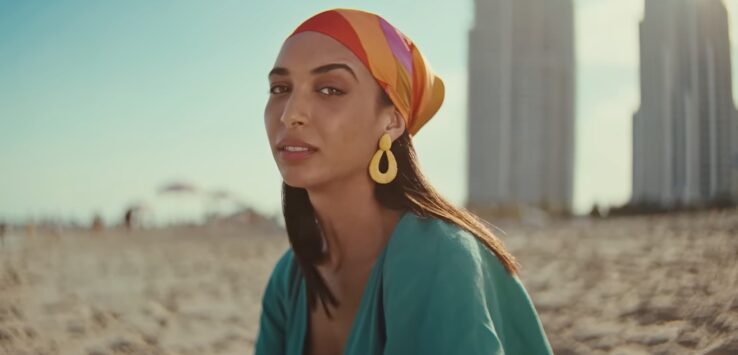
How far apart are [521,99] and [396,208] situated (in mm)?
53002

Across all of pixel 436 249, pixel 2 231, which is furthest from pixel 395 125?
pixel 2 231

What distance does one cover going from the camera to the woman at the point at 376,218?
1438 millimetres

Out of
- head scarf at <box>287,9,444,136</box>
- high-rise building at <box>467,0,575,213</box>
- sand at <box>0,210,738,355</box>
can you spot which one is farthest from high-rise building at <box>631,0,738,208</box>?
high-rise building at <box>467,0,575,213</box>

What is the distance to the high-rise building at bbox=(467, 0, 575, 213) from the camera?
51.6 metres

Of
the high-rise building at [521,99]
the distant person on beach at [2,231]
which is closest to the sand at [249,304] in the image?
the distant person on beach at [2,231]

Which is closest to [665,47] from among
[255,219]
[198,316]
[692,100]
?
[692,100]

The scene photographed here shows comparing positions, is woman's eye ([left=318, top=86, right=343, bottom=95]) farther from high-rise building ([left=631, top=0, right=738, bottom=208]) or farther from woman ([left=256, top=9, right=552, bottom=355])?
high-rise building ([left=631, top=0, right=738, bottom=208])

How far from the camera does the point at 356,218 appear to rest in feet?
5.96

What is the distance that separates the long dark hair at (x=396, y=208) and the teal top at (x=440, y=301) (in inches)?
1.9

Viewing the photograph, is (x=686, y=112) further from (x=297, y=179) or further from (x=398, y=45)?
(x=297, y=179)

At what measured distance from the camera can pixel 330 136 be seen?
5.39 ft

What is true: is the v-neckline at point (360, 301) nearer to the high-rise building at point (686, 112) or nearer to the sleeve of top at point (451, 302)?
the sleeve of top at point (451, 302)

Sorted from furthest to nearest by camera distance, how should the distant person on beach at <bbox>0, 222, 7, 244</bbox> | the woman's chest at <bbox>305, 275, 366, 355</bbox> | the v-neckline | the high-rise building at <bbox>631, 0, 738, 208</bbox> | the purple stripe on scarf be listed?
the high-rise building at <bbox>631, 0, 738, 208</bbox> → the distant person on beach at <bbox>0, 222, 7, 244</bbox> → the woman's chest at <bbox>305, 275, 366, 355</bbox> → the purple stripe on scarf → the v-neckline

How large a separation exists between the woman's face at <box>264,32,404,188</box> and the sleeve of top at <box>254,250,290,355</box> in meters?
0.51
